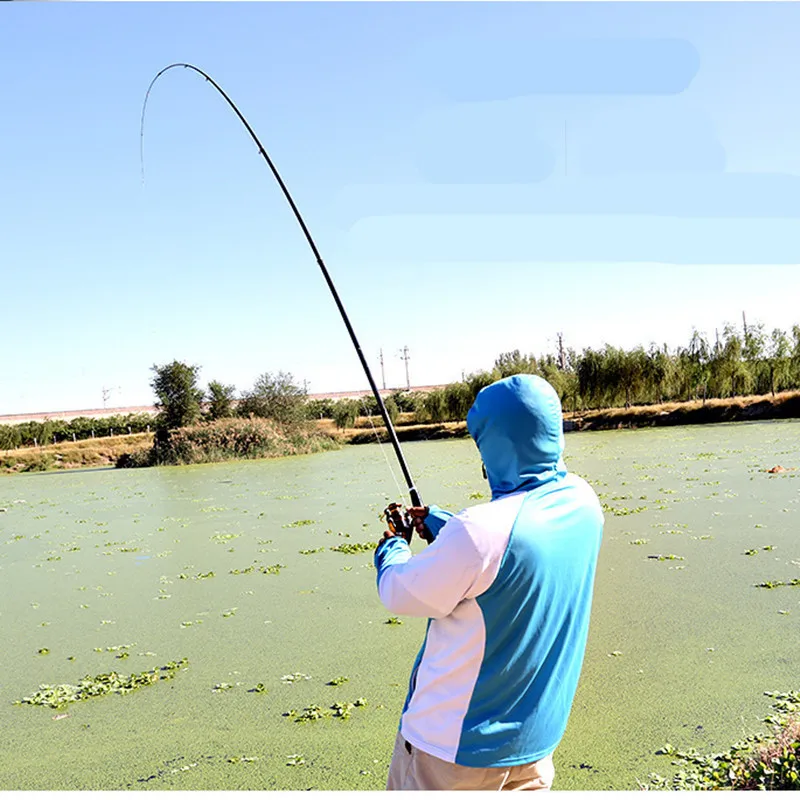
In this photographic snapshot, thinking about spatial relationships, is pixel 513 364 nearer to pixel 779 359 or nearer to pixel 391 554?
pixel 779 359

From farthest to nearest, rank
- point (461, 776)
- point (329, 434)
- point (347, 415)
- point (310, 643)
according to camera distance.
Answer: point (347, 415)
point (329, 434)
point (310, 643)
point (461, 776)

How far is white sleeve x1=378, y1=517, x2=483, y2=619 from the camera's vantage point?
146 cm

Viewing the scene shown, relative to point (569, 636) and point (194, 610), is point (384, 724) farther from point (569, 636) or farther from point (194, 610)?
point (194, 610)

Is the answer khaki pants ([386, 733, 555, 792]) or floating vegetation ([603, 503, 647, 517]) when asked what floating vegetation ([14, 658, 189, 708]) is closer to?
khaki pants ([386, 733, 555, 792])

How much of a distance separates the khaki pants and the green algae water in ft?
4.73

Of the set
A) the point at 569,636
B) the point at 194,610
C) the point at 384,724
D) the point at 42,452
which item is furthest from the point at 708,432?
the point at 42,452

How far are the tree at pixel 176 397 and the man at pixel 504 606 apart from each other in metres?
27.2

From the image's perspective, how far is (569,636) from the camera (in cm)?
166

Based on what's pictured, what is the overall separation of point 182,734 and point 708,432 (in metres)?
19.9

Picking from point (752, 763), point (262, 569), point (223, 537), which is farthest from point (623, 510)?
point (752, 763)

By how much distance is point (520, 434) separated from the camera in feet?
5.27

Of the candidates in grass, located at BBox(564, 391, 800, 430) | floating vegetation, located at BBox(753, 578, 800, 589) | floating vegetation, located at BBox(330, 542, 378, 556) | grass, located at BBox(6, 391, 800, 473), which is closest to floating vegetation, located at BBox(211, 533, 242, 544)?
floating vegetation, located at BBox(330, 542, 378, 556)

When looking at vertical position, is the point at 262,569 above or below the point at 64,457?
below

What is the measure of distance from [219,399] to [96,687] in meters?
25.1
